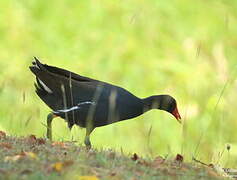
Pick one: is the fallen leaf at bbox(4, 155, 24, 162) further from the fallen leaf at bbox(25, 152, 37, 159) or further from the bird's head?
the bird's head

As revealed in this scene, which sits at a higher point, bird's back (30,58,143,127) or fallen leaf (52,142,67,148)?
bird's back (30,58,143,127)

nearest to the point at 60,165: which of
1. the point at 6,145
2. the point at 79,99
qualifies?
the point at 6,145

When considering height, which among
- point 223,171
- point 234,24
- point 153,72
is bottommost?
point 223,171

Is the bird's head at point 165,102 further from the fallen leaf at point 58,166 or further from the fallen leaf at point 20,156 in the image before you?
the fallen leaf at point 58,166

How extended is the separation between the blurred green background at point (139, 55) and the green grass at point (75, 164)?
3394 mm

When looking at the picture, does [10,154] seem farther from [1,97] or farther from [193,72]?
[193,72]

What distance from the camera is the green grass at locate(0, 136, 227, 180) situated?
12.7 ft

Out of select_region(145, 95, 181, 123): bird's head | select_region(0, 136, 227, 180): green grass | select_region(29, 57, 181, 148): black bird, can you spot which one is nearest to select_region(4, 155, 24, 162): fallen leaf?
select_region(0, 136, 227, 180): green grass

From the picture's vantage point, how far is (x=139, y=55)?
8688 mm

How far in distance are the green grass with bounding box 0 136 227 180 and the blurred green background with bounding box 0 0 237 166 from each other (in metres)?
3.39

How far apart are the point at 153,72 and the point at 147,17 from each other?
2.43 ft

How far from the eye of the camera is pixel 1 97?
8.17m

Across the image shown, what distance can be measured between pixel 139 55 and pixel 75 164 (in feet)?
15.7

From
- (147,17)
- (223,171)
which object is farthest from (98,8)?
(223,171)
